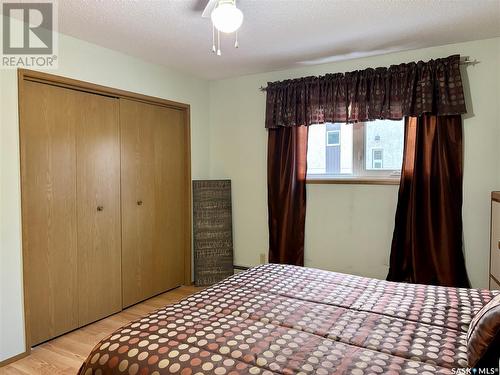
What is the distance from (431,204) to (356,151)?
0.86 meters

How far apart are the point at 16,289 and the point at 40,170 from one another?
881mm

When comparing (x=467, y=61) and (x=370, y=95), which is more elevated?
(x=467, y=61)

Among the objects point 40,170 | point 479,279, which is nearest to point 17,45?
point 40,170

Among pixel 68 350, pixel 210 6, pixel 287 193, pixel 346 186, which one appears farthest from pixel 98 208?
pixel 346 186

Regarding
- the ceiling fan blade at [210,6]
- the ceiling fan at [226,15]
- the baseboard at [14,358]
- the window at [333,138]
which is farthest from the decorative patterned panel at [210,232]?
the ceiling fan at [226,15]

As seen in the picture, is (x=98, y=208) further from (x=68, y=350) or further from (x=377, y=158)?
(x=377, y=158)

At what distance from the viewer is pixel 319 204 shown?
3688 mm

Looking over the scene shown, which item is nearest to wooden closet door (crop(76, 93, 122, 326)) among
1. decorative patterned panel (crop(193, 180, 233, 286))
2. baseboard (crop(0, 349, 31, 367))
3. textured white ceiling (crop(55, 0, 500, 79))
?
baseboard (crop(0, 349, 31, 367))

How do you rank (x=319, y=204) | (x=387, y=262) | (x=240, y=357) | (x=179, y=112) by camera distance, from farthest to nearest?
(x=179, y=112)
(x=319, y=204)
(x=387, y=262)
(x=240, y=357)

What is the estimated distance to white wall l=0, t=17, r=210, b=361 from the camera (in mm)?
2428

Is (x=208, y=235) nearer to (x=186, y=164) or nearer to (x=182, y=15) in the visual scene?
(x=186, y=164)

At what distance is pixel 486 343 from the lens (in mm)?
1235

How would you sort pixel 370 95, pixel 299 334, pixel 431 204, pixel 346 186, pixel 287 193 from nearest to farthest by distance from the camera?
pixel 299 334, pixel 431 204, pixel 370 95, pixel 346 186, pixel 287 193

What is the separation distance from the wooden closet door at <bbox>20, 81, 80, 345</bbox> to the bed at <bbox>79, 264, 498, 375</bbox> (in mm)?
1459
